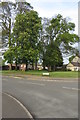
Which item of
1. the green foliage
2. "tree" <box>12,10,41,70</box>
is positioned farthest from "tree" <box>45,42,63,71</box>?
"tree" <box>12,10,41,70</box>

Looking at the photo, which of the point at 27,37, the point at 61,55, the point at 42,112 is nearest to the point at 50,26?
the point at 61,55

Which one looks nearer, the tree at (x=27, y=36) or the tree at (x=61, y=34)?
the tree at (x=27, y=36)

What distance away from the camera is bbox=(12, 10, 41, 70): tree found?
45.9 meters

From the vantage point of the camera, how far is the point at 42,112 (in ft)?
27.2

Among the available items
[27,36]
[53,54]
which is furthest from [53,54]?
[27,36]

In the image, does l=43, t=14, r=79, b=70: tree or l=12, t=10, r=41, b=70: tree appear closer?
l=12, t=10, r=41, b=70: tree

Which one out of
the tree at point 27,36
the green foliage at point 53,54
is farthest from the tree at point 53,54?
the tree at point 27,36

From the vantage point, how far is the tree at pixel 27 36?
4594 cm

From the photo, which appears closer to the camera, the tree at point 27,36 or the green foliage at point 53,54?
the tree at point 27,36

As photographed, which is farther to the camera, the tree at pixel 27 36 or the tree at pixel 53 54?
the tree at pixel 53 54

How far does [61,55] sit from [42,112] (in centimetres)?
5042

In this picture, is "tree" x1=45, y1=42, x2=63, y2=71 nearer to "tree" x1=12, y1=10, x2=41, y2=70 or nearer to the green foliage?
the green foliage

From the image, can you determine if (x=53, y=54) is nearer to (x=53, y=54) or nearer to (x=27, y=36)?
(x=53, y=54)

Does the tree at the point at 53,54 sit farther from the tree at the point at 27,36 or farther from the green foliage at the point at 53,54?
the tree at the point at 27,36
